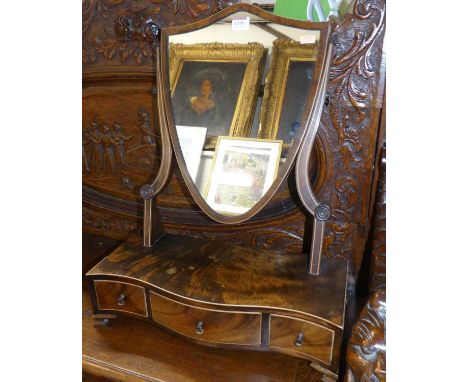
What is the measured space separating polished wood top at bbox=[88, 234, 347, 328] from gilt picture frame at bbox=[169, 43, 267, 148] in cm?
31

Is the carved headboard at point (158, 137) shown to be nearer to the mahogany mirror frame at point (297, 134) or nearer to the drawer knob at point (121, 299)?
the mahogany mirror frame at point (297, 134)

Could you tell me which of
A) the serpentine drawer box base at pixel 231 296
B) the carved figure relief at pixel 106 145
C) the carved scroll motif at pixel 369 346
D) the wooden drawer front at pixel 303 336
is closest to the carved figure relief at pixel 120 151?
the carved figure relief at pixel 106 145

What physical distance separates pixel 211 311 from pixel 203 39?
0.63 meters

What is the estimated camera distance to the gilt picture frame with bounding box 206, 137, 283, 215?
0.89 metres

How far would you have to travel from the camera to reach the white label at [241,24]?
2.82 feet

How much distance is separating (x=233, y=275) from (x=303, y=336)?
0.21 meters

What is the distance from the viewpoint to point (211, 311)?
0.86m

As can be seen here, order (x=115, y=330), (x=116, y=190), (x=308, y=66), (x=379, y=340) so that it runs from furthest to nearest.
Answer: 1. (x=116, y=190)
2. (x=115, y=330)
3. (x=308, y=66)
4. (x=379, y=340)

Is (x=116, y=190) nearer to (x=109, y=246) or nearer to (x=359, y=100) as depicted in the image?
(x=109, y=246)

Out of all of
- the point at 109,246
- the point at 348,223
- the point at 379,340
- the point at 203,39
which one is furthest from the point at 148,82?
the point at 379,340

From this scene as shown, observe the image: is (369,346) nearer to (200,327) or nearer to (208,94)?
(200,327)

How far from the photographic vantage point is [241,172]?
3.04 ft

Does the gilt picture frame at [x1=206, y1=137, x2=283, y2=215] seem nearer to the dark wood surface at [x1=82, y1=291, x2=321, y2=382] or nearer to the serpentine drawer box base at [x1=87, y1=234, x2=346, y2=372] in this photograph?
the serpentine drawer box base at [x1=87, y1=234, x2=346, y2=372]

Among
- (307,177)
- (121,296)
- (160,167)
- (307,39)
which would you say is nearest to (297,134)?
(307,177)
